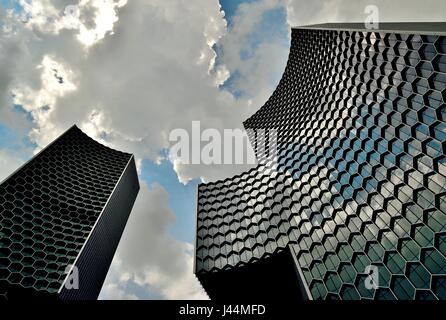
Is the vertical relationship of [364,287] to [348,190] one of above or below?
below

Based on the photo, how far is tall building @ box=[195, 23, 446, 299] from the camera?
40.6m

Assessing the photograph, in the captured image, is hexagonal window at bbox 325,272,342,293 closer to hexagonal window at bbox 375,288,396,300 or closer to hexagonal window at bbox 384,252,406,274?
hexagonal window at bbox 375,288,396,300

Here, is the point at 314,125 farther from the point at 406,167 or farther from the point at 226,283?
the point at 226,283

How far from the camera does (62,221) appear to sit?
3095 inches

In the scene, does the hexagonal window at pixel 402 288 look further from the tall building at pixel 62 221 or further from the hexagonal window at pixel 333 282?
the tall building at pixel 62 221

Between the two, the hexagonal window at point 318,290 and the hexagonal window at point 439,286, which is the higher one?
the hexagonal window at point 318,290

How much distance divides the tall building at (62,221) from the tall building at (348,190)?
2804cm

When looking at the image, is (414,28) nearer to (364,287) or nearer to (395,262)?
(395,262)

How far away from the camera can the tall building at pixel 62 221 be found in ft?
202

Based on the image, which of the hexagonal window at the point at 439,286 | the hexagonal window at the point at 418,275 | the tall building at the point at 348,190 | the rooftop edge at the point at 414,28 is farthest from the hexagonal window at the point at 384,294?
the rooftop edge at the point at 414,28

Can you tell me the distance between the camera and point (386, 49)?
5544 cm

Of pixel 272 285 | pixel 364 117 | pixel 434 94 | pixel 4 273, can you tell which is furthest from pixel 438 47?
pixel 4 273

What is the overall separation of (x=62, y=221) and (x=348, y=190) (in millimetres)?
69774

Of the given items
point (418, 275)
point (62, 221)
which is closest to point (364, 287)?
point (418, 275)
